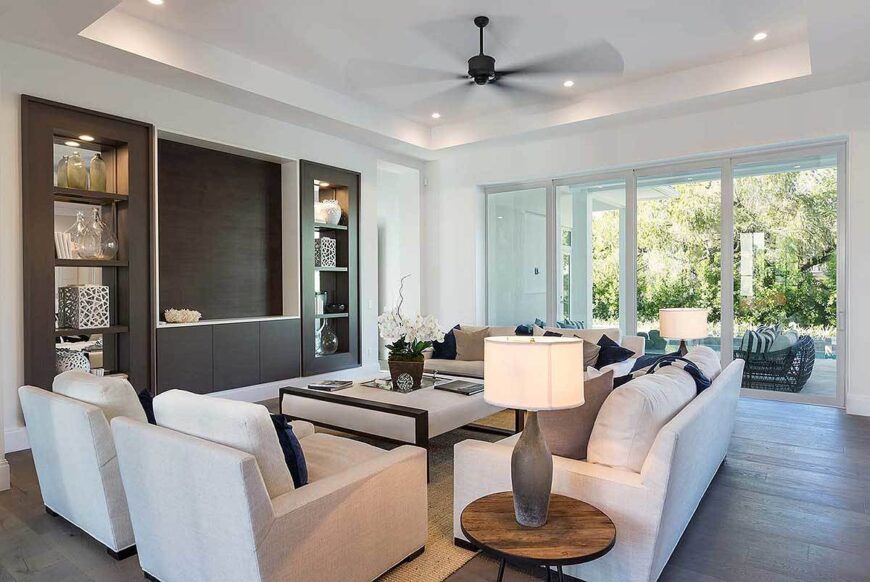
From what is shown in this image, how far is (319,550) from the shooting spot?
74.3 inches

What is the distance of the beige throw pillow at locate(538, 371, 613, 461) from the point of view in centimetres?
231

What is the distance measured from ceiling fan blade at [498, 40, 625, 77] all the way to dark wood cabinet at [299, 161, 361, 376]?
2584mm

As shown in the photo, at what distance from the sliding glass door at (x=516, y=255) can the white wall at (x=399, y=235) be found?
3.56 feet

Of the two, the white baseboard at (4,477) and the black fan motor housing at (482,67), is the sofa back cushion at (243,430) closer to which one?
the white baseboard at (4,477)

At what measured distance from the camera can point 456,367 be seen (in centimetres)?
547

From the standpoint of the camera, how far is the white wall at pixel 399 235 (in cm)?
799

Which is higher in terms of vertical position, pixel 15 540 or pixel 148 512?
pixel 148 512

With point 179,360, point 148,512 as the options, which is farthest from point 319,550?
point 179,360

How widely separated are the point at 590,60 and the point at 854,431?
12.6ft

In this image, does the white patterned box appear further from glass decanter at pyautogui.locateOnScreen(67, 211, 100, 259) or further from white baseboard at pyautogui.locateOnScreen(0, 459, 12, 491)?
white baseboard at pyautogui.locateOnScreen(0, 459, 12, 491)

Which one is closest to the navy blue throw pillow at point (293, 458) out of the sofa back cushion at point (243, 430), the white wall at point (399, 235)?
the sofa back cushion at point (243, 430)

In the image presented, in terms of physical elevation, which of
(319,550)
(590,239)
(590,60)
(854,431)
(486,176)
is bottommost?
(854,431)

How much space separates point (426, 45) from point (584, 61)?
1.45m

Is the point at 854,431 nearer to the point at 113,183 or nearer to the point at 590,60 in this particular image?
the point at 590,60
